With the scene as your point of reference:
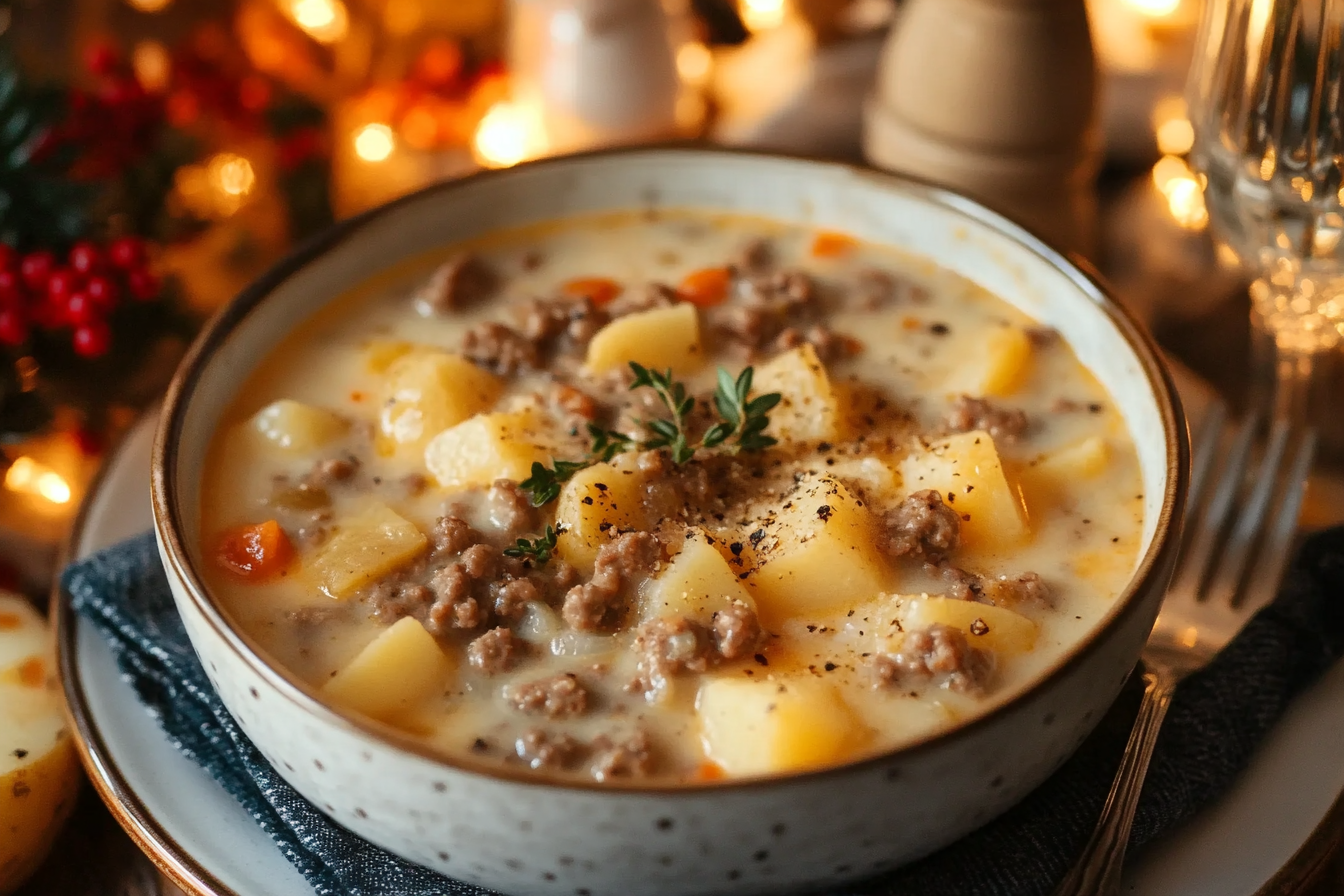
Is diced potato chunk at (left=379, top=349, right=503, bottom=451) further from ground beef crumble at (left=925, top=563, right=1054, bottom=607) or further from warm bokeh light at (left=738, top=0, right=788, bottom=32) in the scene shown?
warm bokeh light at (left=738, top=0, right=788, bottom=32)

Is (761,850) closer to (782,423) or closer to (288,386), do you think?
(782,423)

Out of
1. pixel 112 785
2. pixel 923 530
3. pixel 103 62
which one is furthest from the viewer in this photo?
pixel 103 62

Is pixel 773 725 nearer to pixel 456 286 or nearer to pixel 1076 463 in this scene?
pixel 1076 463

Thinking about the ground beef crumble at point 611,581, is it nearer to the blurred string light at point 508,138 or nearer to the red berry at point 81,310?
the red berry at point 81,310

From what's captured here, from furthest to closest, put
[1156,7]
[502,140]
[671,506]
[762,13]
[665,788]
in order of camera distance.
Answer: [762,13] → [1156,7] → [502,140] → [671,506] → [665,788]

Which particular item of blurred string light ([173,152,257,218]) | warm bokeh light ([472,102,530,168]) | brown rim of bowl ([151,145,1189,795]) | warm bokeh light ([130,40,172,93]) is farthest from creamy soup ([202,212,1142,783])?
warm bokeh light ([130,40,172,93])

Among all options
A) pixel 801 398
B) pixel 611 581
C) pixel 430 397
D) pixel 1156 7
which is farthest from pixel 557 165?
pixel 1156 7

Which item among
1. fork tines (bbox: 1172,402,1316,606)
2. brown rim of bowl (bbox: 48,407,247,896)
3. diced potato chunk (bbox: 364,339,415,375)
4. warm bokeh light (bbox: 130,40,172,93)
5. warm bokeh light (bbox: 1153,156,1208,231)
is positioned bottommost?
warm bokeh light (bbox: 1153,156,1208,231)

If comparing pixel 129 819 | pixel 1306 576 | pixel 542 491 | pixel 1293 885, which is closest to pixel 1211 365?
pixel 1306 576
